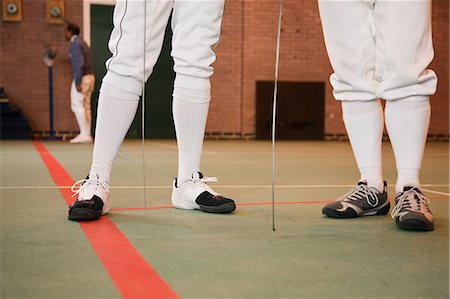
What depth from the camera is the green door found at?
9.37 metres

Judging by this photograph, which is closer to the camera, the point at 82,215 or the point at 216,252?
the point at 216,252

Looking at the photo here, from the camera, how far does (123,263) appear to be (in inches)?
51.3

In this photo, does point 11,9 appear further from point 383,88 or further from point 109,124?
point 383,88

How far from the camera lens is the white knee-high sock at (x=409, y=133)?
1896 mm

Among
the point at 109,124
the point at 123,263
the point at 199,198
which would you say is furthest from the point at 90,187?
the point at 123,263

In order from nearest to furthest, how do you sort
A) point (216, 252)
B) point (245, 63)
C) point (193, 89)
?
point (216, 252) < point (193, 89) < point (245, 63)

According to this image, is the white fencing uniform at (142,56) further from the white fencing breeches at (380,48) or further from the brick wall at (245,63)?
the brick wall at (245,63)

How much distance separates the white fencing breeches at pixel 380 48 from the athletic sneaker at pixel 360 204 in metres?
0.31

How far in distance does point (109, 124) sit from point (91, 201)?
10.7 inches

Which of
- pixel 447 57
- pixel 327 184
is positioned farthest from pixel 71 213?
pixel 447 57

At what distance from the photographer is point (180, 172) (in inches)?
82.9

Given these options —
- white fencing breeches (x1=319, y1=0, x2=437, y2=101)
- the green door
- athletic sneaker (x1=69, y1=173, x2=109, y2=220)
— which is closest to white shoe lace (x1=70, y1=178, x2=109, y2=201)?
athletic sneaker (x1=69, y1=173, x2=109, y2=220)

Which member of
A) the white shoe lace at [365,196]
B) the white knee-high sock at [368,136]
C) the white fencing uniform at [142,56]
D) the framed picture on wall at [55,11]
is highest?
the framed picture on wall at [55,11]

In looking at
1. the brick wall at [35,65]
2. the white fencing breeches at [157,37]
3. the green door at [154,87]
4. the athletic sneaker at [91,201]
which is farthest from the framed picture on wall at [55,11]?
the athletic sneaker at [91,201]
